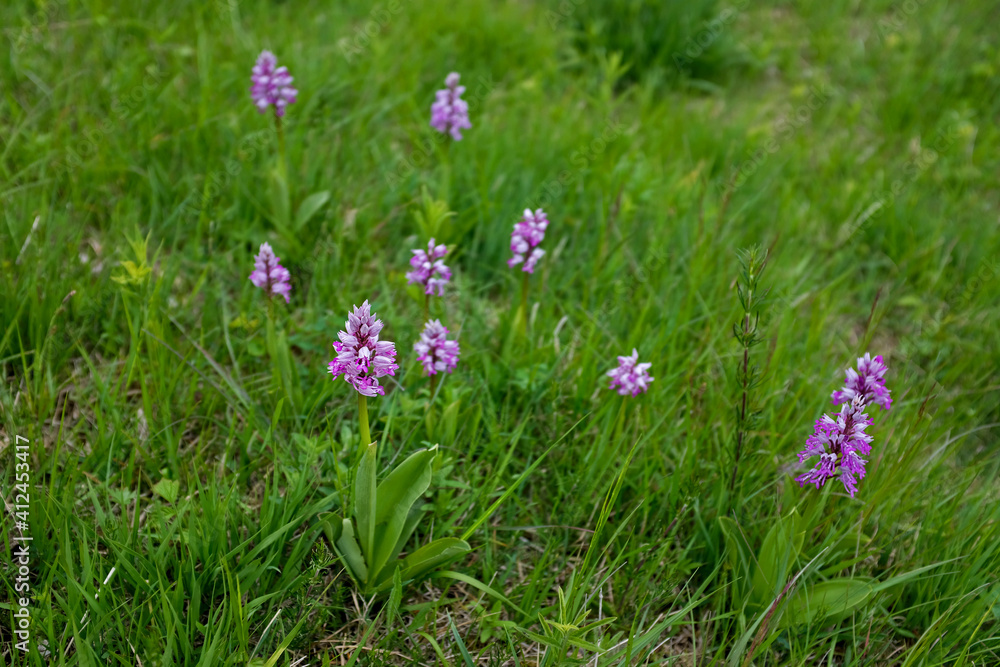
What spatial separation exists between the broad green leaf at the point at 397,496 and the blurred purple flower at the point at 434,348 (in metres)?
0.40

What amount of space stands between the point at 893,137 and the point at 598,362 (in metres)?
2.94

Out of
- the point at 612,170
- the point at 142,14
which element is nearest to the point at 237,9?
the point at 142,14

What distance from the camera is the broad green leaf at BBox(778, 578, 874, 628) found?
1819 millimetres

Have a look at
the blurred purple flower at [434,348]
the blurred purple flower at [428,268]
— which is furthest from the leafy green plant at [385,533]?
the blurred purple flower at [428,268]

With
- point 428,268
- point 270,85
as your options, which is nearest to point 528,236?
point 428,268

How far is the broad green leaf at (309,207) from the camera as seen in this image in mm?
2754

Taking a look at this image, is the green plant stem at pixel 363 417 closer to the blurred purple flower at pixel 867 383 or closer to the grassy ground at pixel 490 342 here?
the grassy ground at pixel 490 342

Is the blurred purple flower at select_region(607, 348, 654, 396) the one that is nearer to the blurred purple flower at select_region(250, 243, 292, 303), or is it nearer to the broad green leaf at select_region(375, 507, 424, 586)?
the broad green leaf at select_region(375, 507, 424, 586)

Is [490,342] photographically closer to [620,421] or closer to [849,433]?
[620,421]

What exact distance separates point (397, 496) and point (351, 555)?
0.20 meters

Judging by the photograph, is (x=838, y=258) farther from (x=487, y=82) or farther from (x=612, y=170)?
(x=487, y=82)

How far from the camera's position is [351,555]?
1.79 meters

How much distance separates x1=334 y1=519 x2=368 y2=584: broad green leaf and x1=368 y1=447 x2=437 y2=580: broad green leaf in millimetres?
31

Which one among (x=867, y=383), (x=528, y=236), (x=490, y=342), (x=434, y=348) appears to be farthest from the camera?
(x=490, y=342)
